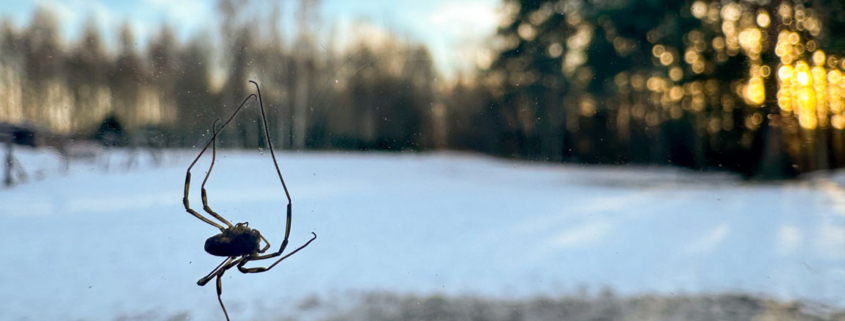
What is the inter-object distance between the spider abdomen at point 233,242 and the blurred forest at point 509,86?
564 millimetres

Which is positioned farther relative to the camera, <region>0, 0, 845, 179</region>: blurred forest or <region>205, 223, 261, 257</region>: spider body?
<region>0, 0, 845, 179</region>: blurred forest

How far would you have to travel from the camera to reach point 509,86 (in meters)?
2.86

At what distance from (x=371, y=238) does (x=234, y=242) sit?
1.19 meters

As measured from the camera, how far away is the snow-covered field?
2.04 meters

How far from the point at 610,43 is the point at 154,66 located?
2317 mm

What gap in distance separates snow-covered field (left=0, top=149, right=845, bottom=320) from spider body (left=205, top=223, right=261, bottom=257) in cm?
42

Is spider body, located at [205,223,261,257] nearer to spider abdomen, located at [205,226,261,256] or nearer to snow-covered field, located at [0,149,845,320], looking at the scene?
spider abdomen, located at [205,226,261,256]

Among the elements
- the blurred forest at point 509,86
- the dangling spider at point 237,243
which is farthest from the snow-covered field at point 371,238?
the dangling spider at point 237,243

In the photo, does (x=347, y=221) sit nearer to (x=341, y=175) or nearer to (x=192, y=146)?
(x=341, y=175)

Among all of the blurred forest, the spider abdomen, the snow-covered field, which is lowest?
the snow-covered field

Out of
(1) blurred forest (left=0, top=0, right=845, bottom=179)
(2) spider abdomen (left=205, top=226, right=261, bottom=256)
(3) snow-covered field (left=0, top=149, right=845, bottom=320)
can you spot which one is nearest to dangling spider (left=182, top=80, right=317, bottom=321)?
(2) spider abdomen (left=205, top=226, right=261, bottom=256)

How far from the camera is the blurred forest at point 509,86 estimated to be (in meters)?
2.04

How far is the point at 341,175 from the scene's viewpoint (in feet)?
8.75

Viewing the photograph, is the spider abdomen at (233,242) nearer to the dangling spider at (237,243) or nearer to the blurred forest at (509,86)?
Answer: the dangling spider at (237,243)
